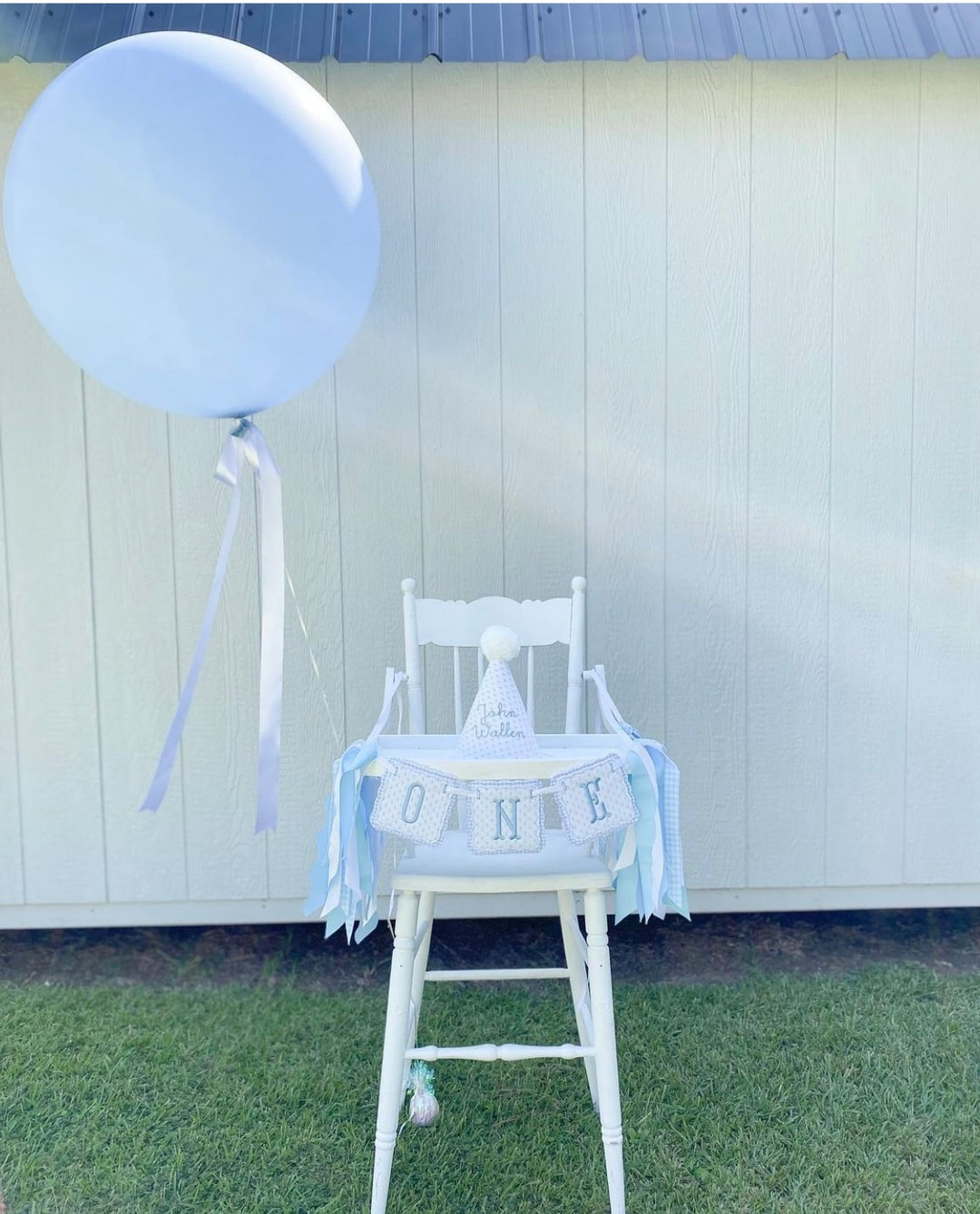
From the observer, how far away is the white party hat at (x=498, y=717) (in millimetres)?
1549

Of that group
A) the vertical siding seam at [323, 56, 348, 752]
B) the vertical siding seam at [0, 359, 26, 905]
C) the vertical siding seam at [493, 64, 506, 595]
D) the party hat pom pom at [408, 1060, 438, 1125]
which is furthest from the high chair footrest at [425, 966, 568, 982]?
the vertical siding seam at [0, 359, 26, 905]

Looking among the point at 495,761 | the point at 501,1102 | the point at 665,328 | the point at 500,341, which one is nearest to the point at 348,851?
the point at 495,761

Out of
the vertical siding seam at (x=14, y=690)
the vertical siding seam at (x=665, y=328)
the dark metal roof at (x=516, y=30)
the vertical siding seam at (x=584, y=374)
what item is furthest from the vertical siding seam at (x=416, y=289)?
the vertical siding seam at (x=14, y=690)

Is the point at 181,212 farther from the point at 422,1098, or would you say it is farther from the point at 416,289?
the point at 422,1098

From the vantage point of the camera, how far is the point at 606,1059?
61.4 inches

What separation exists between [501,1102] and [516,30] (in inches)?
77.7

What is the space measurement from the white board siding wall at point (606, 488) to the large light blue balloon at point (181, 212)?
730mm

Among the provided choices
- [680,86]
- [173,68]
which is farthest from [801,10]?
[173,68]

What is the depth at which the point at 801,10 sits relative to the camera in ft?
6.89

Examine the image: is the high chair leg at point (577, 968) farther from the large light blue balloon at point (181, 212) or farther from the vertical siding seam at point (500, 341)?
the large light blue balloon at point (181, 212)

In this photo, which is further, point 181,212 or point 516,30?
point 516,30

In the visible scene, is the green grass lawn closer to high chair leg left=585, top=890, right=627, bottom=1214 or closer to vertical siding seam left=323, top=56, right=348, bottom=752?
high chair leg left=585, top=890, right=627, bottom=1214

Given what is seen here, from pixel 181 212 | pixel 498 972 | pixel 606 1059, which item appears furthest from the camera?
pixel 498 972

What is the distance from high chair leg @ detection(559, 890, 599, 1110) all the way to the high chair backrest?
1.00 ft
